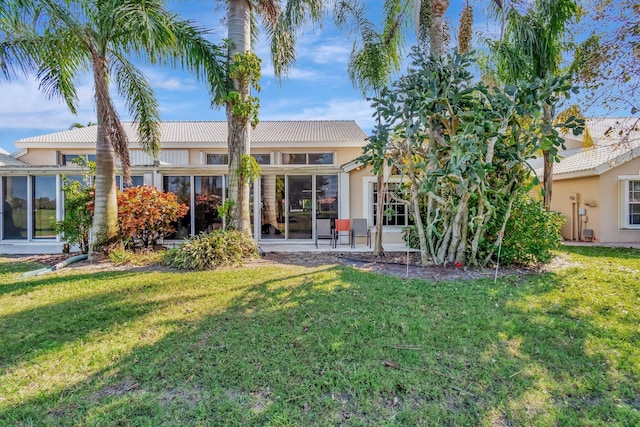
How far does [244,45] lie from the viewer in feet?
30.7

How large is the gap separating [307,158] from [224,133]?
544cm

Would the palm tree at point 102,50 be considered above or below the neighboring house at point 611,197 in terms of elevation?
above

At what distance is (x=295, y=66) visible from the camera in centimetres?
1073

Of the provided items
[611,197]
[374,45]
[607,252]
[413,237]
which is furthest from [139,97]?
[611,197]

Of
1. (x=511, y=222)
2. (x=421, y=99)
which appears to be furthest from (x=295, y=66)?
(x=511, y=222)

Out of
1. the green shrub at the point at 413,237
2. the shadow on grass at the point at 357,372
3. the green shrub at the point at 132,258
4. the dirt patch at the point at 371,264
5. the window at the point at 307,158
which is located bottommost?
the shadow on grass at the point at 357,372

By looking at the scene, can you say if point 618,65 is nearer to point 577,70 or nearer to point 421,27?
point 577,70

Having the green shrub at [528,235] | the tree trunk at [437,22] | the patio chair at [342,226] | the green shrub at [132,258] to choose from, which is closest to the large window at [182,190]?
the green shrub at [132,258]

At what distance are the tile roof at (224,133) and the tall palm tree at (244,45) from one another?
6.70 metres

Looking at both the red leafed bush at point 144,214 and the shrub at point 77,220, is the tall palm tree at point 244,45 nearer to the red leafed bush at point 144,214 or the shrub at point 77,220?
the red leafed bush at point 144,214

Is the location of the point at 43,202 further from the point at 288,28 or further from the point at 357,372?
the point at 357,372

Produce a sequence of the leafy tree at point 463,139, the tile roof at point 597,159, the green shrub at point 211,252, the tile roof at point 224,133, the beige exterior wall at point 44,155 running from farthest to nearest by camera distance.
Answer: the beige exterior wall at point 44,155 → the tile roof at point 224,133 → the tile roof at point 597,159 → the green shrub at point 211,252 → the leafy tree at point 463,139

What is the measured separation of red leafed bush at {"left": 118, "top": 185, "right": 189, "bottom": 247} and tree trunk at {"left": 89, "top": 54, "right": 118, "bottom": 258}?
1.59 feet

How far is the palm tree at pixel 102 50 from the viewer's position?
24.3ft
